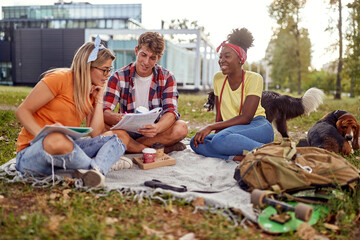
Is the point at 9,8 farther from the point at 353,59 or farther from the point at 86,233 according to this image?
the point at 86,233

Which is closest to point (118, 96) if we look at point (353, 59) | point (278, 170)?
point (278, 170)

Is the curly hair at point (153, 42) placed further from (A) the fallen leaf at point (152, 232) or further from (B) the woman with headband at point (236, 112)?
(A) the fallen leaf at point (152, 232)

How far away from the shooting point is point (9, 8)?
1577 inches

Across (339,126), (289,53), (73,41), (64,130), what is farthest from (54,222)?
(289,53)

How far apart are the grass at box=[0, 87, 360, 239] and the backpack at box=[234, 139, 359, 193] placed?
0.17 meters

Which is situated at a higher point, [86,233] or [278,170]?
[278,170]

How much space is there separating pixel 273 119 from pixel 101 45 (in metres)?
3.13

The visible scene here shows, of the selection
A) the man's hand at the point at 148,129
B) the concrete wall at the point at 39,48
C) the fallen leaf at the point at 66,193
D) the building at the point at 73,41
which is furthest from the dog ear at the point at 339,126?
the concrete wall at the point at 39,48

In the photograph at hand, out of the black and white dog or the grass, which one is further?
the black and white dog

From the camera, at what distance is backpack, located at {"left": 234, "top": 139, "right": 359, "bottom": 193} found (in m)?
2.65

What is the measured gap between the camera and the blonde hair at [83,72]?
3059 mm

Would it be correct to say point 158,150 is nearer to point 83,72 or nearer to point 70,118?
point 70,118

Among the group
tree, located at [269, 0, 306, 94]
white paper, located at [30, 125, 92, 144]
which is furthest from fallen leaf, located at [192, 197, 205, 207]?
tree, located at [269, 0, 306, 94]

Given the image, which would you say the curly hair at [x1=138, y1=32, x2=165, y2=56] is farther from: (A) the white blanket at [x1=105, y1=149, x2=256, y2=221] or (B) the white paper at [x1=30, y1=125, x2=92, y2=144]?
(B) the white paper at [x1=30, y1=125, x2=92, y2=144]
